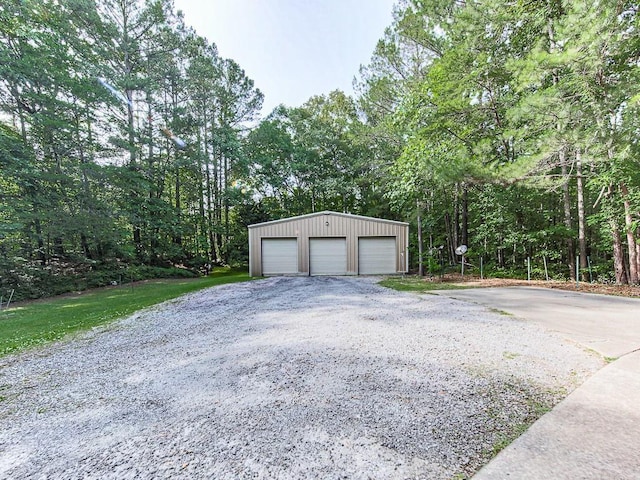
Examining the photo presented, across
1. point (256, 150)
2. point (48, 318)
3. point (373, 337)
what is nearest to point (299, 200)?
point (256, 150)

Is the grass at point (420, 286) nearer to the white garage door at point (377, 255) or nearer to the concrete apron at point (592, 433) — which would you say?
the white garage door at point (377, 255)

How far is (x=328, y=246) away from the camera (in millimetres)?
11984

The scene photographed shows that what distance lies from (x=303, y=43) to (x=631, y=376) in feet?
42.2

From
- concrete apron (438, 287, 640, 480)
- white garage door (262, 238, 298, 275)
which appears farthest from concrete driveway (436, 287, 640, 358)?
white garage door (262, 238, 298, 275)

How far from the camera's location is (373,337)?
3279mm

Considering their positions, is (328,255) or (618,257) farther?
(328,255)

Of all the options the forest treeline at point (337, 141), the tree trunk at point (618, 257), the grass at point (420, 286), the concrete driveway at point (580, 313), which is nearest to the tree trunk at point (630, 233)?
the forest treeline at point (337, 141)

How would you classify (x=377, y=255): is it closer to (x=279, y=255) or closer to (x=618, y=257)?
(x=279, y=255)

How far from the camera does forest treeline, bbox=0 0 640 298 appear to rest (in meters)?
6.59

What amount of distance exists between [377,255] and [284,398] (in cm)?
1030

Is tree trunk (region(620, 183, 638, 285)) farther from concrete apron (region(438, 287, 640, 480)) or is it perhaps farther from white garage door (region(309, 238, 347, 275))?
white garage door (region(309, 238, 347, 275))

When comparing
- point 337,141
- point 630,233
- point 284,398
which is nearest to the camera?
point 284,398

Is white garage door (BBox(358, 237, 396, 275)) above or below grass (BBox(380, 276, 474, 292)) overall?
above

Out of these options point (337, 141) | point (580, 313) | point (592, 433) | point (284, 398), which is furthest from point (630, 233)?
point (337, 141)
